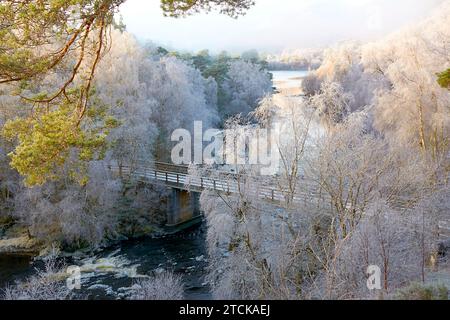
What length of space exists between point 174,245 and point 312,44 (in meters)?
40.7

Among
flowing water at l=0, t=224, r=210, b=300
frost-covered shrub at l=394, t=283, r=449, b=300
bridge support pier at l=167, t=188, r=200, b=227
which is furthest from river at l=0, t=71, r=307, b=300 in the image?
frost-covered shrub at l=394, t=283, r=449, b=300

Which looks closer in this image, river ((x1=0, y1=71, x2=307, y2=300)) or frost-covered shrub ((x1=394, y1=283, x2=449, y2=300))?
frost-covered shrub ((x1=394, y1=283, x2=449, y2=300))

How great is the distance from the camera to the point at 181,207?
2211 centimetres

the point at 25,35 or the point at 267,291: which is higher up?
the point at 25,35

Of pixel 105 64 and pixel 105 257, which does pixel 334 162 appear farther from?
pixel 105 64

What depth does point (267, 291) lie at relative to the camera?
400 inches

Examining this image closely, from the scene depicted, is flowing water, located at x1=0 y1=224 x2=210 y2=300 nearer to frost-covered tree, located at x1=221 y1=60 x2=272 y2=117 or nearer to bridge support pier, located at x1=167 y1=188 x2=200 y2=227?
bridge support pier, located at x1=167 y1=188 x2=200 y2=227

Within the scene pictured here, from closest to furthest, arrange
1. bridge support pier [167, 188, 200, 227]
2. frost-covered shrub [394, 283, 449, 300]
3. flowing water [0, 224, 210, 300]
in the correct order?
1. frost-covered shrub [394, 283, 449, 300]
2. flowing water [0, 224, 210, 300]
3. bridge support pier [167, 188, 200, 227]

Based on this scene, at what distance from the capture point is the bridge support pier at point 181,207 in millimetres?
21672

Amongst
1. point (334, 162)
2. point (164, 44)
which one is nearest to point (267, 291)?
point (334, 162)

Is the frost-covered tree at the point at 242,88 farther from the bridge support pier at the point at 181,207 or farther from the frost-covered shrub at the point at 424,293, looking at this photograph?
the frost-covered shrub at the point at 424,293

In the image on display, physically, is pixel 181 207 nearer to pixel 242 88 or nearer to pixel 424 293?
pixel 424 293

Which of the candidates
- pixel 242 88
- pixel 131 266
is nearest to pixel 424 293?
pixel 131 266

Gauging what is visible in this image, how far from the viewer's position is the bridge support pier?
71.1ft
